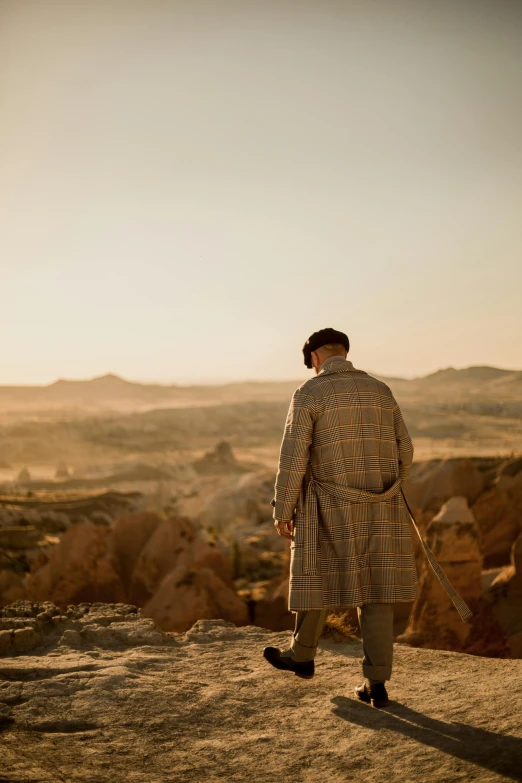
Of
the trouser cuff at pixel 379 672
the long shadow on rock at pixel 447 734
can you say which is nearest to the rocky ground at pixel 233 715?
the long shadow on rock at pixel 447 734

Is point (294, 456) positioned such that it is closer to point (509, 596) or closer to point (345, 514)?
point (345, 514)

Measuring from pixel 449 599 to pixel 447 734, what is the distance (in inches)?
378

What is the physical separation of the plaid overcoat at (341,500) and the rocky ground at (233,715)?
1.63ft

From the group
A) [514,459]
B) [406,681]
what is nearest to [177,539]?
[406,681]

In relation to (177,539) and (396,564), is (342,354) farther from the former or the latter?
(177,539)

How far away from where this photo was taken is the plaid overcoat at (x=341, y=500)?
3.21 meters

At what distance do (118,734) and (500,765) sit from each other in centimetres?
148

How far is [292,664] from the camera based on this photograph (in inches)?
135

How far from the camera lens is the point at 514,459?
87.7ft

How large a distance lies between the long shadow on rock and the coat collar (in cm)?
152

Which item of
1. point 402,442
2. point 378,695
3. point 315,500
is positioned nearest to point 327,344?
point 402,442

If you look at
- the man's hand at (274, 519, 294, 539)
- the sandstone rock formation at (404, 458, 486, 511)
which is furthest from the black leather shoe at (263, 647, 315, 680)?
the sandstone rock formation at (404, 458, 486, 511)

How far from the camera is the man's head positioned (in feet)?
11.3

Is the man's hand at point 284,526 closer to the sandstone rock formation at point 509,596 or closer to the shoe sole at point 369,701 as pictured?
the shoe sole at point 369,701
